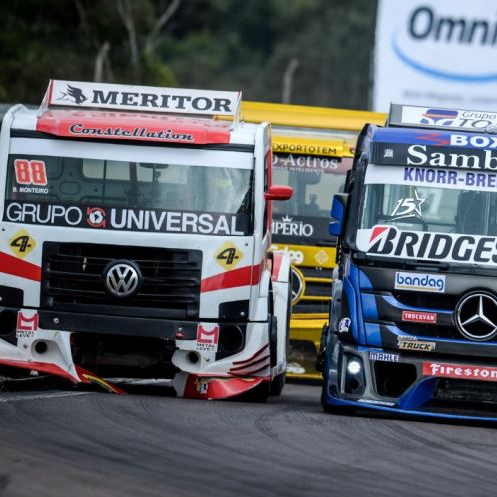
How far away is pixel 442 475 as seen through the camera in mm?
10172

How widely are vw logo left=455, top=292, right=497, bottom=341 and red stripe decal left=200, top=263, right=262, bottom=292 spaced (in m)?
1.85

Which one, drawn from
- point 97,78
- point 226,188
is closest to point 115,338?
point 226,188

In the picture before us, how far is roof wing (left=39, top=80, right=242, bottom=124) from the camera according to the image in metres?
14.8

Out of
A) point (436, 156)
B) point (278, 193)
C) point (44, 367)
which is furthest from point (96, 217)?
point (436, 156)

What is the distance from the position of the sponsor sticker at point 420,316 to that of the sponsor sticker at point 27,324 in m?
3.17

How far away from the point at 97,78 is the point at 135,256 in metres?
25.1

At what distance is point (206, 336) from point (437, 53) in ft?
81.6

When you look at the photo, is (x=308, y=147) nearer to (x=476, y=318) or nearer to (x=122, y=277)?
(x=122, y=277)

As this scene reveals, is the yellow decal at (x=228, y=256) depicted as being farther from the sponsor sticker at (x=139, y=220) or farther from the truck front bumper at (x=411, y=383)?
the truck front bumper at (x=411, y=383)

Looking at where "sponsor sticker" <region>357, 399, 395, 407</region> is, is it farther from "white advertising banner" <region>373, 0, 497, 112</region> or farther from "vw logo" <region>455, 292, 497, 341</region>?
"white advertising banner" <region>373, 0, 497, 112</region>

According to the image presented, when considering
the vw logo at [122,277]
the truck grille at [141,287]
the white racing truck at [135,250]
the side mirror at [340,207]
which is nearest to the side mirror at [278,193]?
the white racing truck at [135,250]

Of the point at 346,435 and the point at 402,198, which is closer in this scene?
the point at 346,435

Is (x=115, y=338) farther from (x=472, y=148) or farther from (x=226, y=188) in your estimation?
(x=472, y=148)

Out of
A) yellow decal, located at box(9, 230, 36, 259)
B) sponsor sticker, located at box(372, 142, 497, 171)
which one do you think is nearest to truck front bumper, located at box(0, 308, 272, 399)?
yellow decal, located at box(9, 230, 36, 259)
